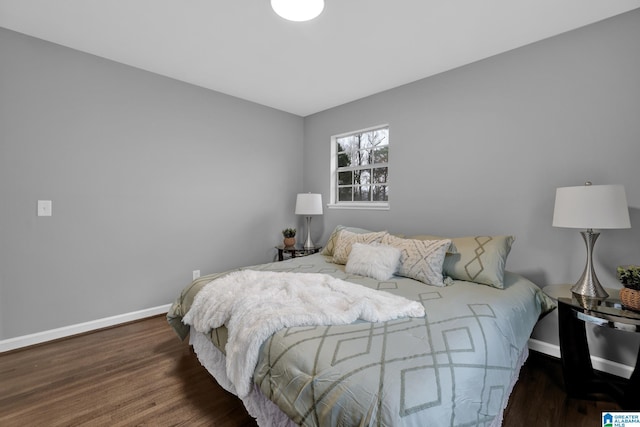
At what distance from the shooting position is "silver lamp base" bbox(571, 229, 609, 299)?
5.89 ft

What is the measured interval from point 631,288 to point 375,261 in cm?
147

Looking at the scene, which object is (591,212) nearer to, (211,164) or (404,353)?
(404,353)

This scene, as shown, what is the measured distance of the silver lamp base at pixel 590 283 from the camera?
1795 mm

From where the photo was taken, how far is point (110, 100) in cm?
265

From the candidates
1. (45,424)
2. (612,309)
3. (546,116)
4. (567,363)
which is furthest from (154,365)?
(546,116)

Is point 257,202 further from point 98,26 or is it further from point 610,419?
point 610,419

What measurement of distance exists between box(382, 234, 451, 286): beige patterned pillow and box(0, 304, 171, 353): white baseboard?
2522 mm

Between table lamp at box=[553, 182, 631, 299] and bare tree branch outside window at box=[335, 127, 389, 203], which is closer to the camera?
table lamp at box=[553, 182, 631, 299]

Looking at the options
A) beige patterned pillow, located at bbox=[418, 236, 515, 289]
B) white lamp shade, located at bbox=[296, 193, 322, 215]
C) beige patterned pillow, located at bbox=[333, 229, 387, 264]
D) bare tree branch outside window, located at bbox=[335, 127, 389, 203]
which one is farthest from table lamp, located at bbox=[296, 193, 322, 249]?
beige patterned pillow, located at bbox=[418, 236, 515, 289]

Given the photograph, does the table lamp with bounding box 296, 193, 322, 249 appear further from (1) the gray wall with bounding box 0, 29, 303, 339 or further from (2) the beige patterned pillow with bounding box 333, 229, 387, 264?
(2) the beige patterned pillow with bounding box 333, 229, 387, 264

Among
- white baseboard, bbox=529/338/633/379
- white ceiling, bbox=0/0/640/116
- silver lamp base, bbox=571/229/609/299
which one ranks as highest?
white ceiling, bbox=0/0/640/116

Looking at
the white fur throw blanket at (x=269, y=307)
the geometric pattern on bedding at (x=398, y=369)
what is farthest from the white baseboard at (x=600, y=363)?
the white fur throw blanket at (x=269, y=307)

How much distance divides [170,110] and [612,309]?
3.89m
